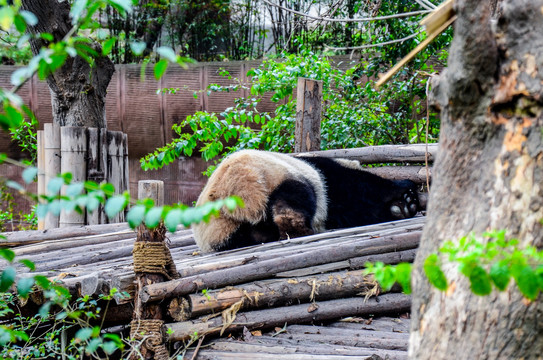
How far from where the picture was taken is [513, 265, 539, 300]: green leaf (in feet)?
3.50

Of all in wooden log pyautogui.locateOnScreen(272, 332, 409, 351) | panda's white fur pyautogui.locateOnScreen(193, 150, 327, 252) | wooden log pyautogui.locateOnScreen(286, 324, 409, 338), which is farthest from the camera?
panda's white fur pyautogui.locateOnScreen(193, 150, 327, 252)

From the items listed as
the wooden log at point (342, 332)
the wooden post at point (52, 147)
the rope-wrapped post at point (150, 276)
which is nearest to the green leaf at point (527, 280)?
the wooden log at point (342, 332)

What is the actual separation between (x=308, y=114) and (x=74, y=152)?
211 cm

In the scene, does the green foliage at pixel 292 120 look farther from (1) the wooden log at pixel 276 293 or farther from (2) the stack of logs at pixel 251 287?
(1) the wooden log at pixel 276 293

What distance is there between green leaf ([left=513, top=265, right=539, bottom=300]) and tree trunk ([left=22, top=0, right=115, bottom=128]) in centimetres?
502

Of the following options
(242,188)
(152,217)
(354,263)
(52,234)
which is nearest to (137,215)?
(152,217)

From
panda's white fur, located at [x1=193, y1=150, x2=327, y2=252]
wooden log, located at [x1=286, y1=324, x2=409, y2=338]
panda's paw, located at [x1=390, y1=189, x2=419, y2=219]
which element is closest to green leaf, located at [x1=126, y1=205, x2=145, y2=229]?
wooden log, located at [x1=286, y1=324, x2=409, y2=338]

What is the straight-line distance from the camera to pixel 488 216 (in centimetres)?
133

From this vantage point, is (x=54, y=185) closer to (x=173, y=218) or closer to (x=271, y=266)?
(x=173, y=218)

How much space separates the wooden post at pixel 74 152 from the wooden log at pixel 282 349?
2.81 m

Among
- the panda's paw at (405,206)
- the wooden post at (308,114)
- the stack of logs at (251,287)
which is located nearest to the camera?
the stack of logs at (251,287)

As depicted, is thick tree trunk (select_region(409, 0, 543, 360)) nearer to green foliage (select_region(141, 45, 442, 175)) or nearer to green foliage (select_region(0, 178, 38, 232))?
green foliage (select_region(141, 45, 442, 175))

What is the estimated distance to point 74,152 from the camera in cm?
525

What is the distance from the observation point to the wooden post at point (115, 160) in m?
5.46
